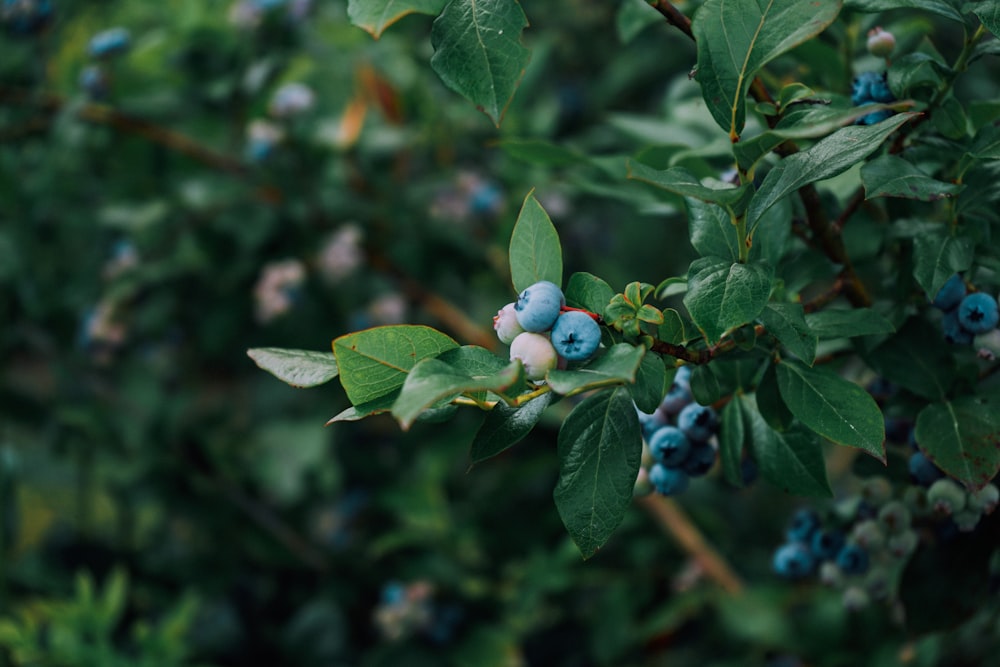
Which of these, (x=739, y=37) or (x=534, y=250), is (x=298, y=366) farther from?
(x=739, y=37)

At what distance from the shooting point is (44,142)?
1.34 metres

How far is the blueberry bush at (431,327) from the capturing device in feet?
1.92

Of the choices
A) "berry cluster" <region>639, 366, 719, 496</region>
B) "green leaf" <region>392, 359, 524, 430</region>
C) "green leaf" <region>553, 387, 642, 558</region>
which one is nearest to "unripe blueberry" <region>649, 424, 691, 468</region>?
"berry cluster" <region>639, 366, 719, 496</region>

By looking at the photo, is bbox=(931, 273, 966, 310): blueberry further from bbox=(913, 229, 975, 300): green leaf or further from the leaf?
the leaf

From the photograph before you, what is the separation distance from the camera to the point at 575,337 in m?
0.45

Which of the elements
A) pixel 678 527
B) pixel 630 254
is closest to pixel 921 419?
pixel 678 527

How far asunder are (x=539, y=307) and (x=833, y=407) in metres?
0.18

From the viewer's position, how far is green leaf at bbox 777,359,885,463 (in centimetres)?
48

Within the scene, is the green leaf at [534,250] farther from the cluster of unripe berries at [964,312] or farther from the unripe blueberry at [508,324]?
the cluster of unripe berries at [964,312]

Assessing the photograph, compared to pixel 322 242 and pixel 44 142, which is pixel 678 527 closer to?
pixel 322 242

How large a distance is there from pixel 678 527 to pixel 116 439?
86 cm

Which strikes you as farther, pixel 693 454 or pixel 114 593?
pixel 114 593

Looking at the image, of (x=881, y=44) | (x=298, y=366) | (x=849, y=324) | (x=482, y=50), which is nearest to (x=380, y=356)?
(x=298, y=366)

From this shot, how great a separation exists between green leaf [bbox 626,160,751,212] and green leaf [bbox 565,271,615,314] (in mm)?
64
